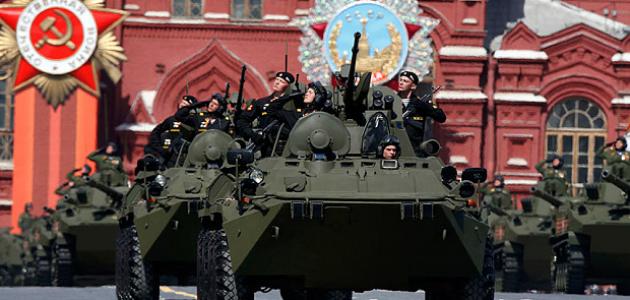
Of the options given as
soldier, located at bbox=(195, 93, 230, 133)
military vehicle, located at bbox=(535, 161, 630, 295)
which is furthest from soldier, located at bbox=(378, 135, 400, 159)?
military vehicle, located at bbox=(535, 161, 630, 295)

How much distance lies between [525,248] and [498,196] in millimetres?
2662

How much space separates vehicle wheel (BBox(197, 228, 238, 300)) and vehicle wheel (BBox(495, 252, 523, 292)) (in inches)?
704

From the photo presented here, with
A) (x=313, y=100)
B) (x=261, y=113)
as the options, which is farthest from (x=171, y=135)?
(x=313, y=100)

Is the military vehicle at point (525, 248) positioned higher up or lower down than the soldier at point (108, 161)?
lower down

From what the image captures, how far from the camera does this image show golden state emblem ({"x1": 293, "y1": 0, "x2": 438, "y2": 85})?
43781mm

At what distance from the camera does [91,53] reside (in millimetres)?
43406

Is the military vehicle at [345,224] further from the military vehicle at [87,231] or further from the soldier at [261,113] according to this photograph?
the military vehicle at [87,231]

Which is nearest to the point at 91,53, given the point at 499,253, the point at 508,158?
the point at 508,158

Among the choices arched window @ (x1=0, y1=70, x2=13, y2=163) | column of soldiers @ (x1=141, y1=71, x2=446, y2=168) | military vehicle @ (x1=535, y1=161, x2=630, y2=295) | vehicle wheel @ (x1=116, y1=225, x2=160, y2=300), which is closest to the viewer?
column of soldiers @ (x1=141, y1=71, x2=446, y2=168)

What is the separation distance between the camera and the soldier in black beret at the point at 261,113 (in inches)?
683

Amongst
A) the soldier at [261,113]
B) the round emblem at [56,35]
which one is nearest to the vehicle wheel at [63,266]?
the soldier at [261,113]

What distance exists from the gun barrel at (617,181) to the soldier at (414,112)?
9622mm

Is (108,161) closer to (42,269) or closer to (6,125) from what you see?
(42,269)

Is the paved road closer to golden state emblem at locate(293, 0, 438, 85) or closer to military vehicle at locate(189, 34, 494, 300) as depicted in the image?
military vehicle at locate(189, 34, 494, 300)
